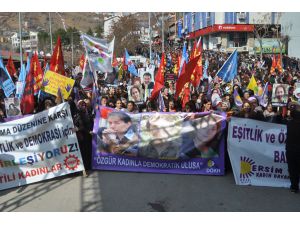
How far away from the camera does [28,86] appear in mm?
8711

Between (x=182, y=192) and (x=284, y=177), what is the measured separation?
1818 mm

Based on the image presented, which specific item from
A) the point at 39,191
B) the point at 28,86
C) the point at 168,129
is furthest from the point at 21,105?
the point at 168,129

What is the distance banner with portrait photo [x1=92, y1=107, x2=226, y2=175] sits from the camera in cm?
697

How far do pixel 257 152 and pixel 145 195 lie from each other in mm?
2125

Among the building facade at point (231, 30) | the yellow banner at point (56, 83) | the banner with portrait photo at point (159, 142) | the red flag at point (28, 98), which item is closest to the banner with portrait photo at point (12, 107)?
the red flag at point (28, 98)

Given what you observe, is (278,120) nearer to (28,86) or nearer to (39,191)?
(39,191)

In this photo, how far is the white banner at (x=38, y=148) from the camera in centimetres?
662

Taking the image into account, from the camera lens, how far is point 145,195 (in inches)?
239

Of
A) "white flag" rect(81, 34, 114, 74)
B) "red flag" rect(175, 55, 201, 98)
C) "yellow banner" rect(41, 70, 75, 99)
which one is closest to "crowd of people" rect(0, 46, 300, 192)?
"yellow banner" rect(41, 70, 75, 99)

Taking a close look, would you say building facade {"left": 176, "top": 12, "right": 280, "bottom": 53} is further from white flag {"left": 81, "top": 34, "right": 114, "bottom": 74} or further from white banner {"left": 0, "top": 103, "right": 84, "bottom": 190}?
white banner {"left": 0, "top": 103, "right": 84, "bottom": 190}

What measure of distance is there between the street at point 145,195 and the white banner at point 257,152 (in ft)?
0.68

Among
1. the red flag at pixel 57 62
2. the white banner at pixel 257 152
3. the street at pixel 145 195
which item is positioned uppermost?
the red flag at pixel 57 62

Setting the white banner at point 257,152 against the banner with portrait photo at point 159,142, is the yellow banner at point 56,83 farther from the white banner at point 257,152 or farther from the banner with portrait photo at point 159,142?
the white banner at point 257,152

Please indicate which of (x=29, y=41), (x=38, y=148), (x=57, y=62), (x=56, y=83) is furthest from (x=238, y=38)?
(x=38, y=148)
